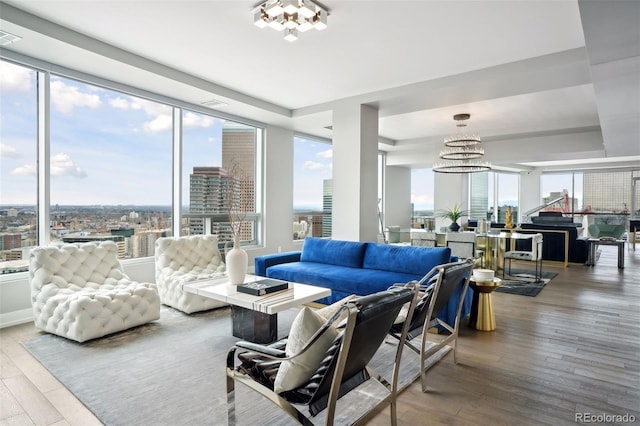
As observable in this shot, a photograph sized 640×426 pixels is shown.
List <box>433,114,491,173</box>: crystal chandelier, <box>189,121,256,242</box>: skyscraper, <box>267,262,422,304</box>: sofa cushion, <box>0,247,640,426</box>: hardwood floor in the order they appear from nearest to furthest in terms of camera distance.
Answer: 1. <box>0,247,640,426</box>: hardwood floor
2. <box>267,262,422,304</box>: sofa cushion
3. <box>189,121,256,242</box>: skyscraper
4. <box>433,114,491,173</box>: crystal chandelier

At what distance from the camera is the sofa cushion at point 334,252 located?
4.60m

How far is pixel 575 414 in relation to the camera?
218 centimetres

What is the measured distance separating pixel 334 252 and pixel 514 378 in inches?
101

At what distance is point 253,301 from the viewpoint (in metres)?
2.90

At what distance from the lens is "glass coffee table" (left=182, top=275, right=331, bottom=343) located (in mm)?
2998

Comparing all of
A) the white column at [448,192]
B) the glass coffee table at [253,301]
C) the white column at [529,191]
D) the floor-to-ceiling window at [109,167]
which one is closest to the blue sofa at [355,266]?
the glass coffee table at [253,301]

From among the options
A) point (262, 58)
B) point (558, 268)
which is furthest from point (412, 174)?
point (262, 58)

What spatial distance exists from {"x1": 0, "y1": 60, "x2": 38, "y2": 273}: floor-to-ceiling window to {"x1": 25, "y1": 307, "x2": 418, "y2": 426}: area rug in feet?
4.00

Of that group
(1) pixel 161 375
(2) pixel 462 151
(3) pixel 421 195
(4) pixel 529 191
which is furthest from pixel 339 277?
(4) pixel 529 191

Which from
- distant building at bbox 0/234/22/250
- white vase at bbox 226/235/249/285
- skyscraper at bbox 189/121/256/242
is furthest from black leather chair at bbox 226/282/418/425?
skyscraper at bbox 189/121/256/242

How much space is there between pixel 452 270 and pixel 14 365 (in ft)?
10.9

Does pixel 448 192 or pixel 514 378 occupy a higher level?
pixel 448 192

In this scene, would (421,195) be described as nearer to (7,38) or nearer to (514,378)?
(514,378)

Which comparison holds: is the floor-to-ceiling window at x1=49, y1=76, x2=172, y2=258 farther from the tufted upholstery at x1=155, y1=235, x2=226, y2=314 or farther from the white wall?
the white wall
